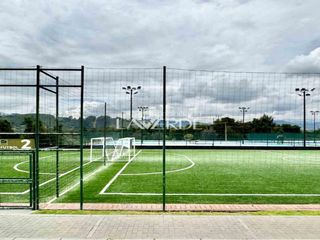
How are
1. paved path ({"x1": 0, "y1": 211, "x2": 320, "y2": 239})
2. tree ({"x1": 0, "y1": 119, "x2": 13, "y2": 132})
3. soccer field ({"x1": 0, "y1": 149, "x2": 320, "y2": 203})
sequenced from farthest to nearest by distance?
tree ({"x1": 0, "y1": 119, "x2": 13, "y2": 132})
soccer field ({"x1": 0, "y1": 149, "x2": 320, "y2": 203})
paved path ({"x1": 0, "y1": 211, "x2": 320, "y2": 239})

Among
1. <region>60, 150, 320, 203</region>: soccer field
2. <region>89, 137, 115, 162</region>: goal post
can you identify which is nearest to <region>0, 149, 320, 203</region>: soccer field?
<region>60, 150, 320, 203</region>: soccer field

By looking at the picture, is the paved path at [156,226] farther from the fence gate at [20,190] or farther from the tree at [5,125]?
the tree at [5,125]

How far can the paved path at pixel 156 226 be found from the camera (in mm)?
6000

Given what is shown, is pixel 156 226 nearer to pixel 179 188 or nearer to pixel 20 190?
pixel 179 188

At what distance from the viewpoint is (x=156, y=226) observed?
6473 millimetres

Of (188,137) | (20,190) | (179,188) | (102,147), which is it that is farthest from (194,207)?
(188,137)

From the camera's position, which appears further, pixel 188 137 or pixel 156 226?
pixel 188 137

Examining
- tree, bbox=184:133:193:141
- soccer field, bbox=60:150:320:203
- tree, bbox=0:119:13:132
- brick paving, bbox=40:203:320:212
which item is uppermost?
tree, bbox=0:119:13:132

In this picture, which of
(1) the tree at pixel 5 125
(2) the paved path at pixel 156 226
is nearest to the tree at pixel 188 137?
(1) the tree at pixel 5 125

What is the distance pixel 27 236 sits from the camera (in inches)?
233

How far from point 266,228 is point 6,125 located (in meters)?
7.53

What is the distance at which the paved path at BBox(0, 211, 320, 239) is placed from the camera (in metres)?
6.00

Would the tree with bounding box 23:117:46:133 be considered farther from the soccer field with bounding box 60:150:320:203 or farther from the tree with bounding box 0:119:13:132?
the soccer field with bounding box 60:150:320:203

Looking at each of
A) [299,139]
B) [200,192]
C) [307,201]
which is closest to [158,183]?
[200,192]
